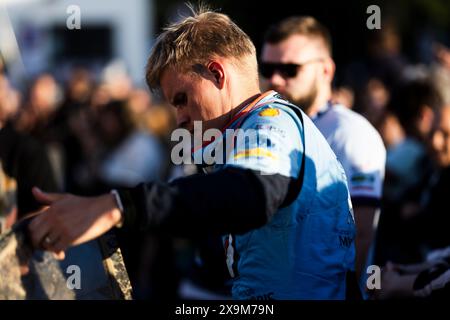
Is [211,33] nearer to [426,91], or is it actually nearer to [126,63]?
[426,91]

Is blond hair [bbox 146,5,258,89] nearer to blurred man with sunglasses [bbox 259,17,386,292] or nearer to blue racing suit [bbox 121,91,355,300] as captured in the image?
blue racing suit [bbox 121,91,355,300]

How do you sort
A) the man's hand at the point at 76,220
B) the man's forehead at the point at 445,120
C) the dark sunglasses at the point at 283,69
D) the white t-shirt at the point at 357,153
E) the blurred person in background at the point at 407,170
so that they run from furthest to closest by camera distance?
the blurred person in background at the point at 407,170, the man's forehead at the point at 445,120, the dark sunglasses at the point at 283,69, the white t-shirt at the point at 357,153, the man's hand at the point at 76,220

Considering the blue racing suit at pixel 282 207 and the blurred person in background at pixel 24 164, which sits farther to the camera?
the blurred person in background at pixel 24 164

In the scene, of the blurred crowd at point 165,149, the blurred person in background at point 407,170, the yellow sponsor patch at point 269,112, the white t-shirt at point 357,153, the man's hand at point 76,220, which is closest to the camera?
the man's hand at point 76,220

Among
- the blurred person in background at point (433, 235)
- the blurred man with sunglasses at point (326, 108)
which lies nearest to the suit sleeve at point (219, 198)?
the blurred person in background at point (433, 235)

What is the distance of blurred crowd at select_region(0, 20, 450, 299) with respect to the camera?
512 centimetres

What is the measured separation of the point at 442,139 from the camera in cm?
549

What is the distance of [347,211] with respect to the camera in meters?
2.93

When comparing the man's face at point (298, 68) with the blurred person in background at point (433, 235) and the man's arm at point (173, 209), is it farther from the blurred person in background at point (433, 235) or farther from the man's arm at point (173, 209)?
the man's arm at point (173, 209)

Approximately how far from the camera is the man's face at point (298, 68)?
15.8 ft

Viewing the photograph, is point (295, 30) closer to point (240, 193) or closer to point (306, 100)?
point (306, 100)

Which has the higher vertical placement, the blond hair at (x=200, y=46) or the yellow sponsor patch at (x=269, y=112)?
the blond hair at (x=200, y=46)

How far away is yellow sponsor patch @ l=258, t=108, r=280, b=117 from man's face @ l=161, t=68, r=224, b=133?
208mm

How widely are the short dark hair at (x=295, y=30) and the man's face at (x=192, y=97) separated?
217 cm
